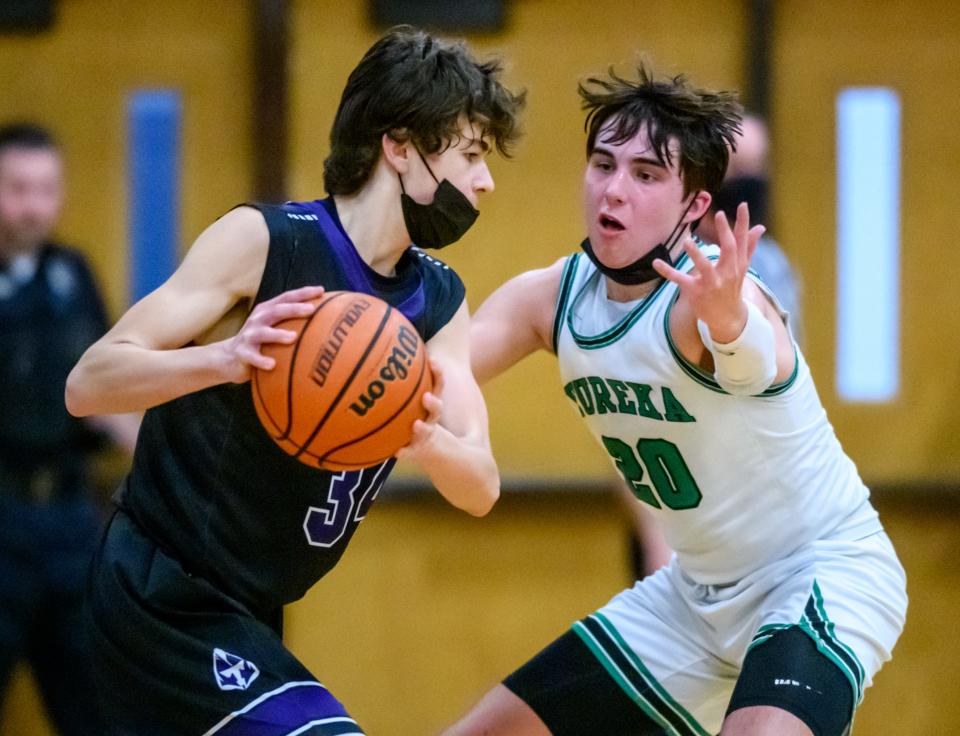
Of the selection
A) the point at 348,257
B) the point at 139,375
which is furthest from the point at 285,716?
the point at 348,257

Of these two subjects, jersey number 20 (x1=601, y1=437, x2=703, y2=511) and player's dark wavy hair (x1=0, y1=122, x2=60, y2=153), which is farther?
player's dark wavy hair (x1=0, y1=122, x2=60, y2=153)

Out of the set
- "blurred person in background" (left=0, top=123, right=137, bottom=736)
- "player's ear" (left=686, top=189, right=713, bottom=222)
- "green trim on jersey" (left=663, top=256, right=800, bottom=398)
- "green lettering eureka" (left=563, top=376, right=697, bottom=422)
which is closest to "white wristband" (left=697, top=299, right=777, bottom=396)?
"green trim on jersey" (left=663, top=256, right=800, bottom=398)

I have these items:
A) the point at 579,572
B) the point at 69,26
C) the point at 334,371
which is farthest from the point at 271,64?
the point at 334,371

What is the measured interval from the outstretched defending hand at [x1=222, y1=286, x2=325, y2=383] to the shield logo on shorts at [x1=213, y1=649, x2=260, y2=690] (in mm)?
679

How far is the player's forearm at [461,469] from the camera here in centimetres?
342

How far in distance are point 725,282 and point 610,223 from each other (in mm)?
575

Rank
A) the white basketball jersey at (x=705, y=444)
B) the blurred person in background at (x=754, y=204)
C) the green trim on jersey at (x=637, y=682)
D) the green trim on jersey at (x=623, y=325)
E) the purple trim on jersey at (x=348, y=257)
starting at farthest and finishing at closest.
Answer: the blurred person in background at (x=754, y=204) → the green trim on jersey at (x=637, y=682) → the green trim on jersey at (x=623, y=325) → the white basketball jersey at (x=705, y=444) → the purple trim on jersey at (x=348, y=257)

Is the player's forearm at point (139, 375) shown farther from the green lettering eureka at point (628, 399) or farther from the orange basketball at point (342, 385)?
the green lettering eureka at point (628, 399)

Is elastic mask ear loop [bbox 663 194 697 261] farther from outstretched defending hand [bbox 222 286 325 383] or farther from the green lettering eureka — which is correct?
outstretched defending hand [bbox 222 286 325 383]

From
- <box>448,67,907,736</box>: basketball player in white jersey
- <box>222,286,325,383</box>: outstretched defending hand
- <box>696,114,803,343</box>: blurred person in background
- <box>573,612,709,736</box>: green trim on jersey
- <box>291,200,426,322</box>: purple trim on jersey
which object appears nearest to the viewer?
<box>222,286,325,383</box>: outstretched defending hand

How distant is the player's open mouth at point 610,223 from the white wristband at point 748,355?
44cm

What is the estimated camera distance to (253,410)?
3.51 meters

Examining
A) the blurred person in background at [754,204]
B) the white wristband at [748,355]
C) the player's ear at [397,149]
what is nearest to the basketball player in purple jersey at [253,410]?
the player's ear at [397,149]

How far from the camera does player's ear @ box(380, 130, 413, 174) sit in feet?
12.0
